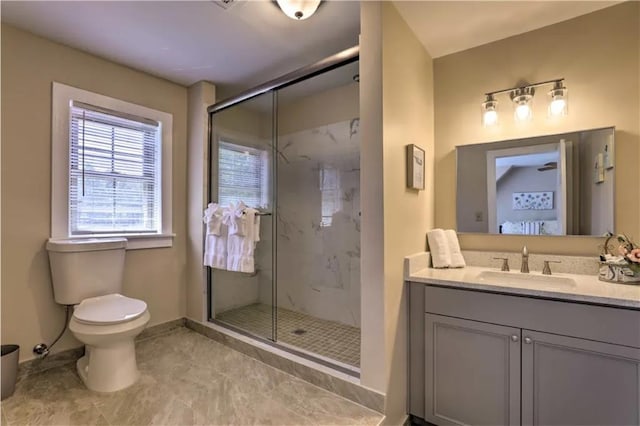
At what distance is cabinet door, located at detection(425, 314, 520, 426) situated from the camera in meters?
1.47

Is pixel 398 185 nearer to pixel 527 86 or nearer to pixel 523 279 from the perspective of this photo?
pixel 523 279

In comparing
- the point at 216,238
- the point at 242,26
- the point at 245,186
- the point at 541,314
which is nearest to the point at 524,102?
the point at 541,314

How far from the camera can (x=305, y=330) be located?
2670 millimetres

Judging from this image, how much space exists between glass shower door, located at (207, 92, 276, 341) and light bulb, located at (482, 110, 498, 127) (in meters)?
1.72

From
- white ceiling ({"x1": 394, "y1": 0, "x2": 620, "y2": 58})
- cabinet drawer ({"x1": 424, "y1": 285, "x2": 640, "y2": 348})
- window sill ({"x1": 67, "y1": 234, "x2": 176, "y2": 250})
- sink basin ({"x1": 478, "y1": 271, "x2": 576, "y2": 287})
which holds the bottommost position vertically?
cabinet drawer ({"x1": 424, "y1": 285, "x2": 640, "y2": 348})

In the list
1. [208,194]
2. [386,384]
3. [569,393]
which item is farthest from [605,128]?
[208,194]

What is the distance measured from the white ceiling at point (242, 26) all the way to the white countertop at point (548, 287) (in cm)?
147

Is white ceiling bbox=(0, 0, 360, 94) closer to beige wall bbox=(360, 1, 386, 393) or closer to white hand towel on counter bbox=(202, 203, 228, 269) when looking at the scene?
beige wall bbox=(360, 1, 386, 393)

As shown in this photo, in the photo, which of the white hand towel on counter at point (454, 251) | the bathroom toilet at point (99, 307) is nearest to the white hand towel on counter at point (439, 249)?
the white hand towel on counter at point (454, 251)

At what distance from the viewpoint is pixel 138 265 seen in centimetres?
262

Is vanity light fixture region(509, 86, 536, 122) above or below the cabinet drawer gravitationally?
above

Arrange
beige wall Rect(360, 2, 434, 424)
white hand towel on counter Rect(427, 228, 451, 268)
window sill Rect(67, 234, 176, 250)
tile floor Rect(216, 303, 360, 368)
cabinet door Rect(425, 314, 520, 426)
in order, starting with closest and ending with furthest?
cabinet door Rect(425, 314, 520, 426), beige wall Rect(360, 2, 434, 424), white hand towel on counter Rect(427, 228, 451, 268), tile floor Rect(216, 303, 360, 368), window sill Rect(67, 234, 176, 250)

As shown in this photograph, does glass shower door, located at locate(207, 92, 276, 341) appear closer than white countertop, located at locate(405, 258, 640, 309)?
No

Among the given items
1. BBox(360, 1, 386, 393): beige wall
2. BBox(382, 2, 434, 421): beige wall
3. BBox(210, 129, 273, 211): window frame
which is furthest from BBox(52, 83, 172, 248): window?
BBox(382, 2, 434, 421): beige wall
